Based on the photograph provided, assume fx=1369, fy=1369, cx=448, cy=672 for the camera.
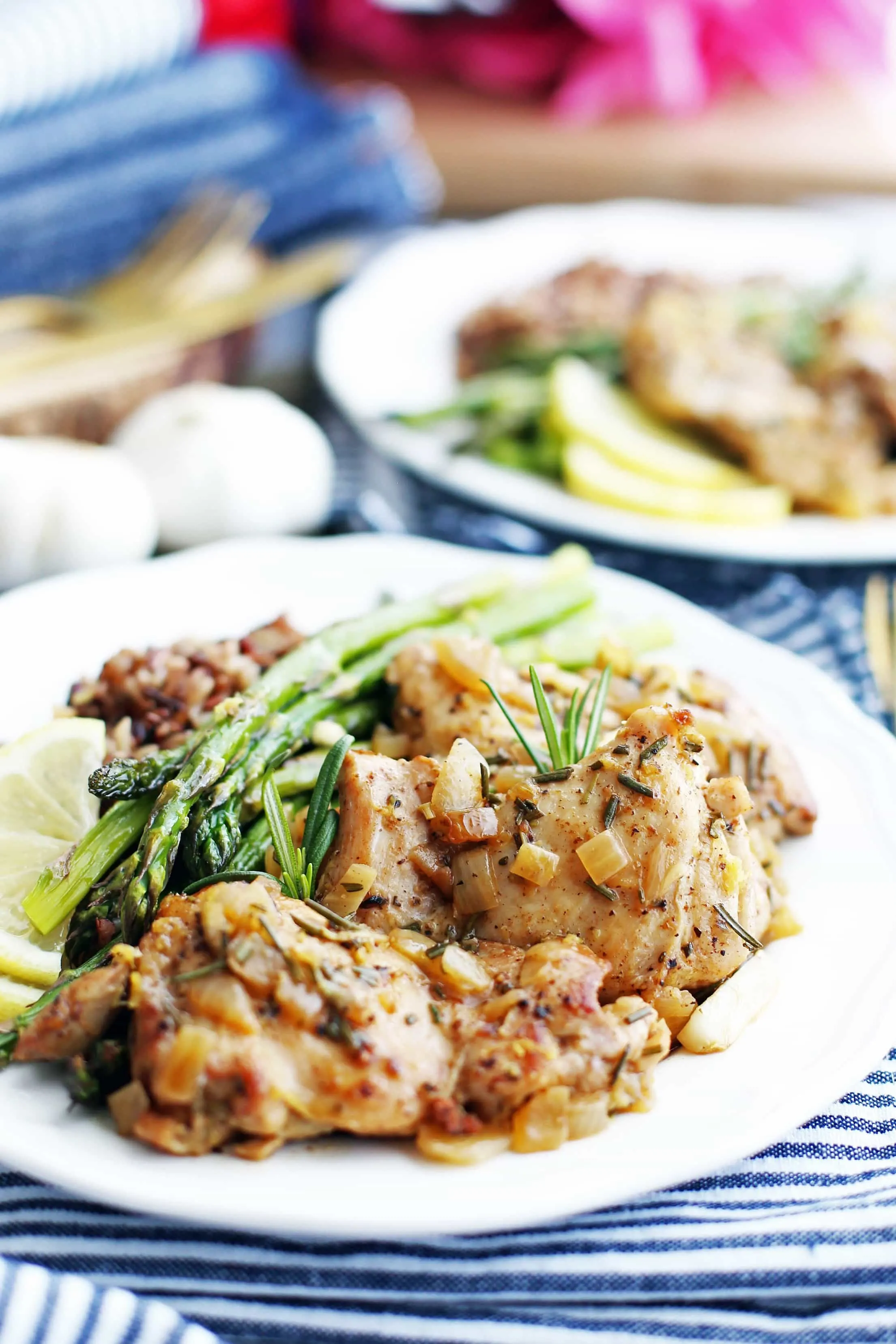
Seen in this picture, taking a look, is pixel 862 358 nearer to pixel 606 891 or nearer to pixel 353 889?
pixel 606 891

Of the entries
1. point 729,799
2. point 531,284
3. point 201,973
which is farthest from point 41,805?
point 531,284

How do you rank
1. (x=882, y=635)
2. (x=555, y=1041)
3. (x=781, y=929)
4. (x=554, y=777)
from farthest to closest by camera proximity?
(x=882, y=635)
(x=781, y=929)
(x=554, y=777)
(x=555, y=1041)

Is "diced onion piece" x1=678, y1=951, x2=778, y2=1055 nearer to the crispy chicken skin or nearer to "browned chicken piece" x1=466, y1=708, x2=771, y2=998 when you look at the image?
"browned chicken piece" x1=466, y1=708, x2=771, y2=998

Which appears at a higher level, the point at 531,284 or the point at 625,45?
the point at 625,45

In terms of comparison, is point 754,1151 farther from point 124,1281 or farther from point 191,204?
point 191,204

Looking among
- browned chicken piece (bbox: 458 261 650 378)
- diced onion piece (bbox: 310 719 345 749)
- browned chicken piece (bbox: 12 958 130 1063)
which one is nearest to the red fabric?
browned chicken piece (bbox: 458 261 650 378)

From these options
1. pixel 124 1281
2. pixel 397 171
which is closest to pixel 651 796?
pixel 124 1281

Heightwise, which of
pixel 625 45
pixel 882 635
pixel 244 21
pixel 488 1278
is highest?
pixel 244 21
